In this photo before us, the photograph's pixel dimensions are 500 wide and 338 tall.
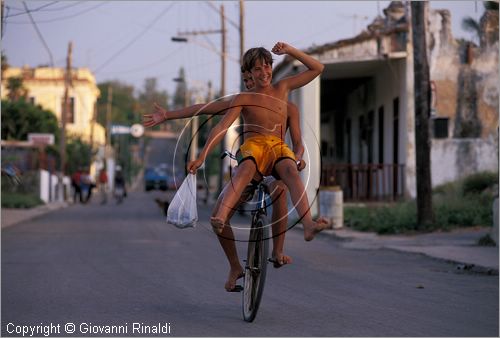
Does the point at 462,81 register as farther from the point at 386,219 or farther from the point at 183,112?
the point at 183,112

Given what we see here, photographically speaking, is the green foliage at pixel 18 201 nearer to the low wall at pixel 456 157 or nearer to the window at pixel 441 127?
the low wall at pixel 456 157

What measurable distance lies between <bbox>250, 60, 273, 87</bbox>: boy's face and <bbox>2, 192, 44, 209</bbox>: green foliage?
28.5 meters

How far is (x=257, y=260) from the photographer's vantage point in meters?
7.71

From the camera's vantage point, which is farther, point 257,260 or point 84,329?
point 257,260

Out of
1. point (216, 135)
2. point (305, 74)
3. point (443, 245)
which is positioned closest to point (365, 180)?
point (443, 245)

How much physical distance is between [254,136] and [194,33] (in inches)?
1603

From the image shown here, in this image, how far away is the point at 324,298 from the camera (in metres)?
9.41

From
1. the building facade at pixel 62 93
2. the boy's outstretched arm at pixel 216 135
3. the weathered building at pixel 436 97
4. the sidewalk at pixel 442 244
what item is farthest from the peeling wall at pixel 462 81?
the building facade at pixel 62 93

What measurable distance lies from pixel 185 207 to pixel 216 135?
25.4 inches

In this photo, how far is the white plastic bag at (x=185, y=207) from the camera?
24.7ft

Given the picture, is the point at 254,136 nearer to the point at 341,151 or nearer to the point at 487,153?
the point at 487,153

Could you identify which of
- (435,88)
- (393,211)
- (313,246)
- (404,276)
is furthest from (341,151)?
(404,276)

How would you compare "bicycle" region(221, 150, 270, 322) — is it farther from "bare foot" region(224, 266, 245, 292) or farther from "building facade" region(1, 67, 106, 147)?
"building facade" region(1, 67, 106, 147)

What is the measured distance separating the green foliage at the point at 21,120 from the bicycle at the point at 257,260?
44.1m
